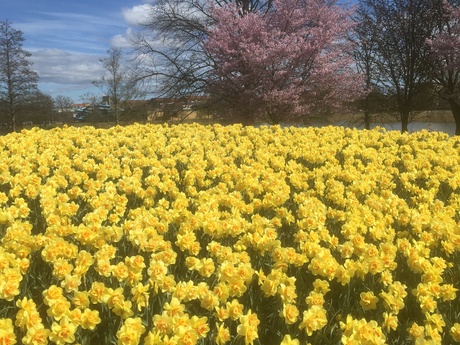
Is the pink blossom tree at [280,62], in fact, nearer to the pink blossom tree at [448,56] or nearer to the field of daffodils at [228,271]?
the pink blossom tree at [448,56]

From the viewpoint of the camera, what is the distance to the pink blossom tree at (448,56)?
2042 cm

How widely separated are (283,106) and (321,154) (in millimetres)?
11193

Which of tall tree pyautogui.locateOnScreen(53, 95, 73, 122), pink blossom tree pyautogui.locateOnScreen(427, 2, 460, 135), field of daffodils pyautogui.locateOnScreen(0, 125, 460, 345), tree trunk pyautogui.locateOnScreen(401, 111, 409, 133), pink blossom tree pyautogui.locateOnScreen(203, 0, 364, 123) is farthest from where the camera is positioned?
tall tree pyautogui.locateOnScreen(53, 95, 73, 122)

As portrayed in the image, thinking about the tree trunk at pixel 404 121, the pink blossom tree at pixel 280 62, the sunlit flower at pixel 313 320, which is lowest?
the sunlit flower at pixel 313 320

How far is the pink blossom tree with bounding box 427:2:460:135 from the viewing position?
2042 cm

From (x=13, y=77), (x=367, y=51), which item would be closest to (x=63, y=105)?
(x=13, y=77)

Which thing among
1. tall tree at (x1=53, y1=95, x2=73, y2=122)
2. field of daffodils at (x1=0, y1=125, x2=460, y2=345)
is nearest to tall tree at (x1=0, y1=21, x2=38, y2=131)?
tall tree at (x1=53, y1=95, x2=73, y2=122)

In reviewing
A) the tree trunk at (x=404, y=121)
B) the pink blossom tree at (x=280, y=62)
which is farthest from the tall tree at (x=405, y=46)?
the pink blossom tree at (x=280, y=62)

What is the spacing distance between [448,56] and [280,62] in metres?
8.48

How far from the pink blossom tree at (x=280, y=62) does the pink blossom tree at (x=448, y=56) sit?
402cm

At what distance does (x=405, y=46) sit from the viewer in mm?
22719

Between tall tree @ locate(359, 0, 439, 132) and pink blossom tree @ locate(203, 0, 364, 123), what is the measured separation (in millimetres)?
3743

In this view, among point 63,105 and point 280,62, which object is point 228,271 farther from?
point 63,105

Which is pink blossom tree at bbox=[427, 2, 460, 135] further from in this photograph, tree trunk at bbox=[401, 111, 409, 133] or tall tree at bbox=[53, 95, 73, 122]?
tall tree at bbox=[53, 95, 73, 122]
